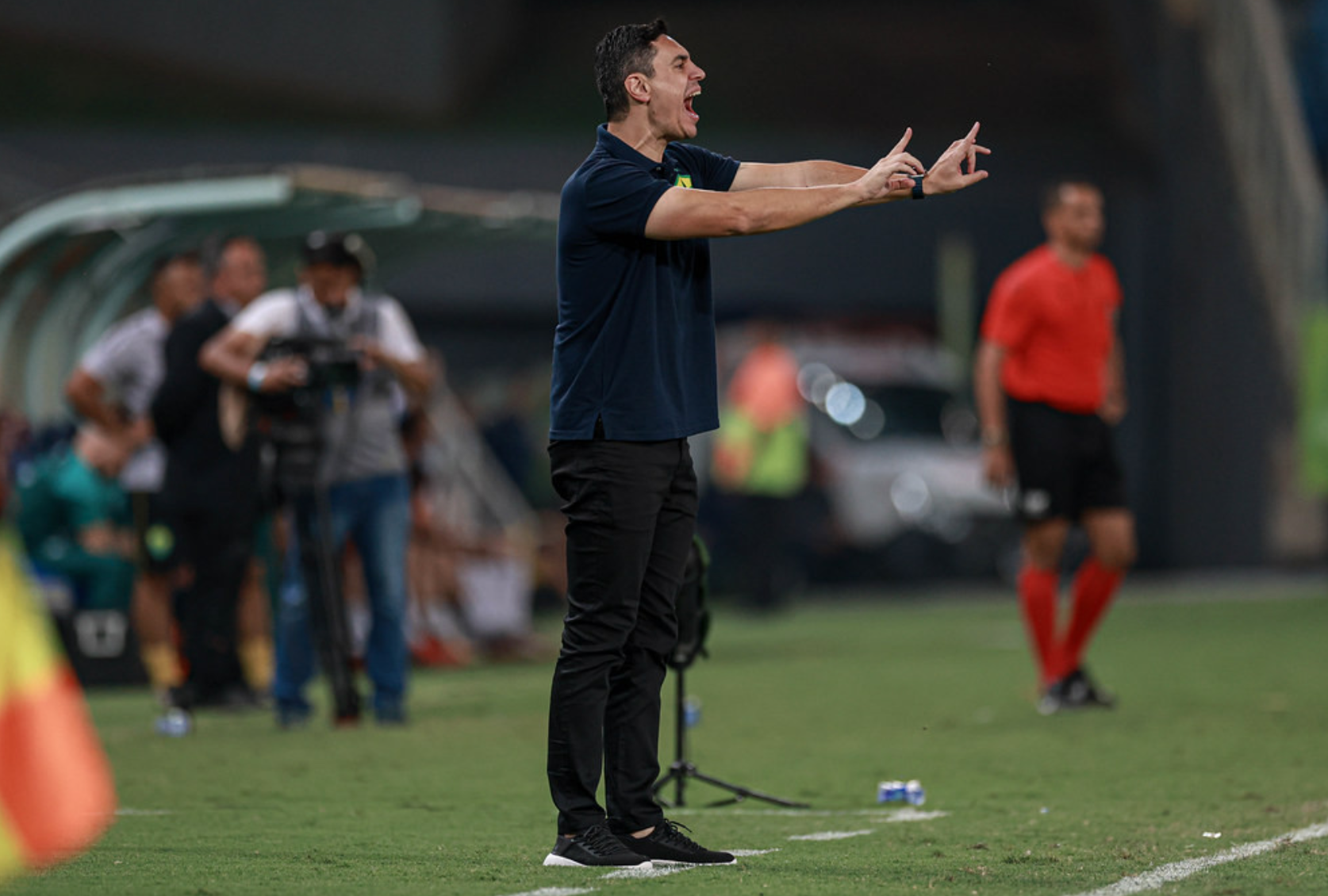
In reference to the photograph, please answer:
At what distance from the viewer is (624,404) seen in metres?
6.40

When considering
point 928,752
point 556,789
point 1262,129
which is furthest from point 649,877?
point 1262,129

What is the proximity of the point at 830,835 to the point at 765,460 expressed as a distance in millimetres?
12949

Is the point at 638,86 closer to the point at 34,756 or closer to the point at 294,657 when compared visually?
the point at 34,756

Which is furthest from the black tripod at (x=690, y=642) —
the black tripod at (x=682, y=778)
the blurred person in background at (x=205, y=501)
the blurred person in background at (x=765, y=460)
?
the blurred person in background at (x=765, y=460)

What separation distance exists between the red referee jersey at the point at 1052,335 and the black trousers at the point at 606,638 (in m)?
5.00

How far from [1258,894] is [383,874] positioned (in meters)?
2.21

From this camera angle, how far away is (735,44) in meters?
31.3

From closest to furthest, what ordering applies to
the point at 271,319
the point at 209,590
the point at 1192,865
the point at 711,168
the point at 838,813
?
the point at 1192,865
the point at 711,168
the point at 838,813
the point at 271,319
the point at 209,590

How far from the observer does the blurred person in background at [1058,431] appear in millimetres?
11156

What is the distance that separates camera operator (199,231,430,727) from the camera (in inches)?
428

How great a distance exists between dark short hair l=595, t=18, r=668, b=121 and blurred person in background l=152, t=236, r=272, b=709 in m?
5.40

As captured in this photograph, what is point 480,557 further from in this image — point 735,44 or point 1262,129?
point 735,44

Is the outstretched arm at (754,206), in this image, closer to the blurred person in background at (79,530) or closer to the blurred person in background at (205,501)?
the blurred person in background at (205,501)

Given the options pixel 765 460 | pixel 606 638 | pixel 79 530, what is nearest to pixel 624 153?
pixel 606 638
